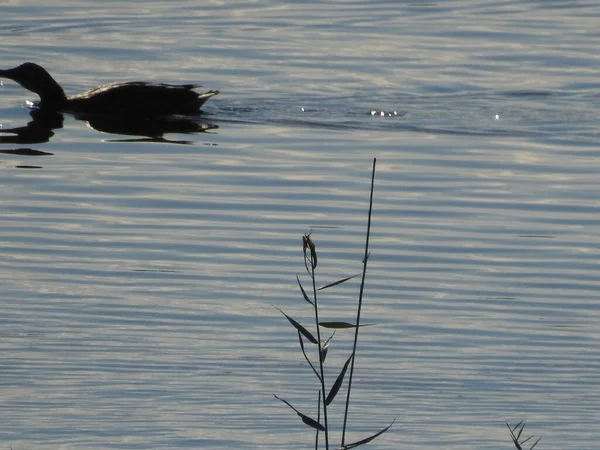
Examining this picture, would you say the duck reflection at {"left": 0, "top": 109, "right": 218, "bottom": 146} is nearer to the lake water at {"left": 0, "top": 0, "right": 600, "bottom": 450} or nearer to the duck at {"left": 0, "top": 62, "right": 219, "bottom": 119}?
the duck at {"left": 0, "top": 62, "right": 219, "bottom": 119}

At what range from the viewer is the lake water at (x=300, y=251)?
23.2 ft

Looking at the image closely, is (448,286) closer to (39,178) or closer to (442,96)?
(39,178)

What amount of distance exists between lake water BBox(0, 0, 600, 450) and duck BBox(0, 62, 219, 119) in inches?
9.2

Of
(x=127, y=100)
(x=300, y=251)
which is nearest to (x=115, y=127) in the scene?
(x=127, y=100)

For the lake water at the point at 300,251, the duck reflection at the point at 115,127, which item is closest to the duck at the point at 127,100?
the duck reflection at the point at 115,127

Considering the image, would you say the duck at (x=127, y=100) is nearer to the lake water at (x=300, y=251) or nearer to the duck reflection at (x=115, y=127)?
the duck reflection at (x=115, y=127)

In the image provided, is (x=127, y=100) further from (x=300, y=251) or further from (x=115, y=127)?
(x=300, y=251)

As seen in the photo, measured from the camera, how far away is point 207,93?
15.3m

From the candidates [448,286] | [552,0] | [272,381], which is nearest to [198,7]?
[552,0]

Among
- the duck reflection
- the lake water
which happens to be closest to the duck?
the duck reflection

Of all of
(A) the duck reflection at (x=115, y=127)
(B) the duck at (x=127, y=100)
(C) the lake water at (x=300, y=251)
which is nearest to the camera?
(C) the lake water at (x=300, y=251)

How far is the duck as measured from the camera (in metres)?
15.4

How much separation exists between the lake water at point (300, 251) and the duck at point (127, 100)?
0.77 ft

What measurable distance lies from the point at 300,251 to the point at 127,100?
19.4 feet
